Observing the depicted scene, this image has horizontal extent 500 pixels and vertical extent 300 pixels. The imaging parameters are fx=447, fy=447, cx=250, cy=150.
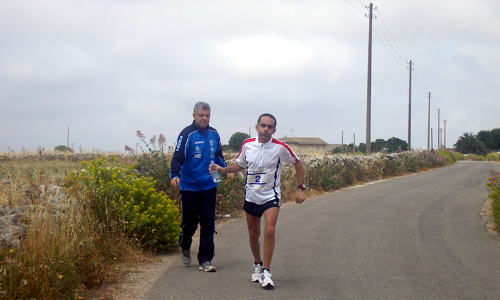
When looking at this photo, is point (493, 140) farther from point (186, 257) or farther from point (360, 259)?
point (186, 257)

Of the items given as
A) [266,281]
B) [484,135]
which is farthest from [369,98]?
[484,135]

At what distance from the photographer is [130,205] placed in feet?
20.6

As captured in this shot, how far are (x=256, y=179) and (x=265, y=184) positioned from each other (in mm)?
125

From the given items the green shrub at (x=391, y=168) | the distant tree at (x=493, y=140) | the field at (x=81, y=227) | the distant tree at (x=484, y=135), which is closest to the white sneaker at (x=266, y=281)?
the field at (x=81, y=227)

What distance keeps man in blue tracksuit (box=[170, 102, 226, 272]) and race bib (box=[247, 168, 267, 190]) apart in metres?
0.80

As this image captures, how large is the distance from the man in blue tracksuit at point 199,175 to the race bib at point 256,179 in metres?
0.80

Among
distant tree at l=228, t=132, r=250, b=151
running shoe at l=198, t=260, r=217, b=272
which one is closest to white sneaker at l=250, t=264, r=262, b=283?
running shoe at l=198, t=260, r=217, b=272

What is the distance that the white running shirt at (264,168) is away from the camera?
5.28m

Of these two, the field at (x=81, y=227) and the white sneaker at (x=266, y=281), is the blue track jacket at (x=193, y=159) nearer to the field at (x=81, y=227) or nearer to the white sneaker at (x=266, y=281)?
the field at (x=81, y=227)

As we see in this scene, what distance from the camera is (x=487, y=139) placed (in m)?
84.6

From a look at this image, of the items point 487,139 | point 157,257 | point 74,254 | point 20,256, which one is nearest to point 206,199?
point 157,257

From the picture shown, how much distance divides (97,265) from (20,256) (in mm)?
995

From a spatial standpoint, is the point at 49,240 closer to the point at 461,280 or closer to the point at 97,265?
the point at 97,265

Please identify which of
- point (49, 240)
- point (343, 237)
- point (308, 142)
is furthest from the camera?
point (308, 142)
